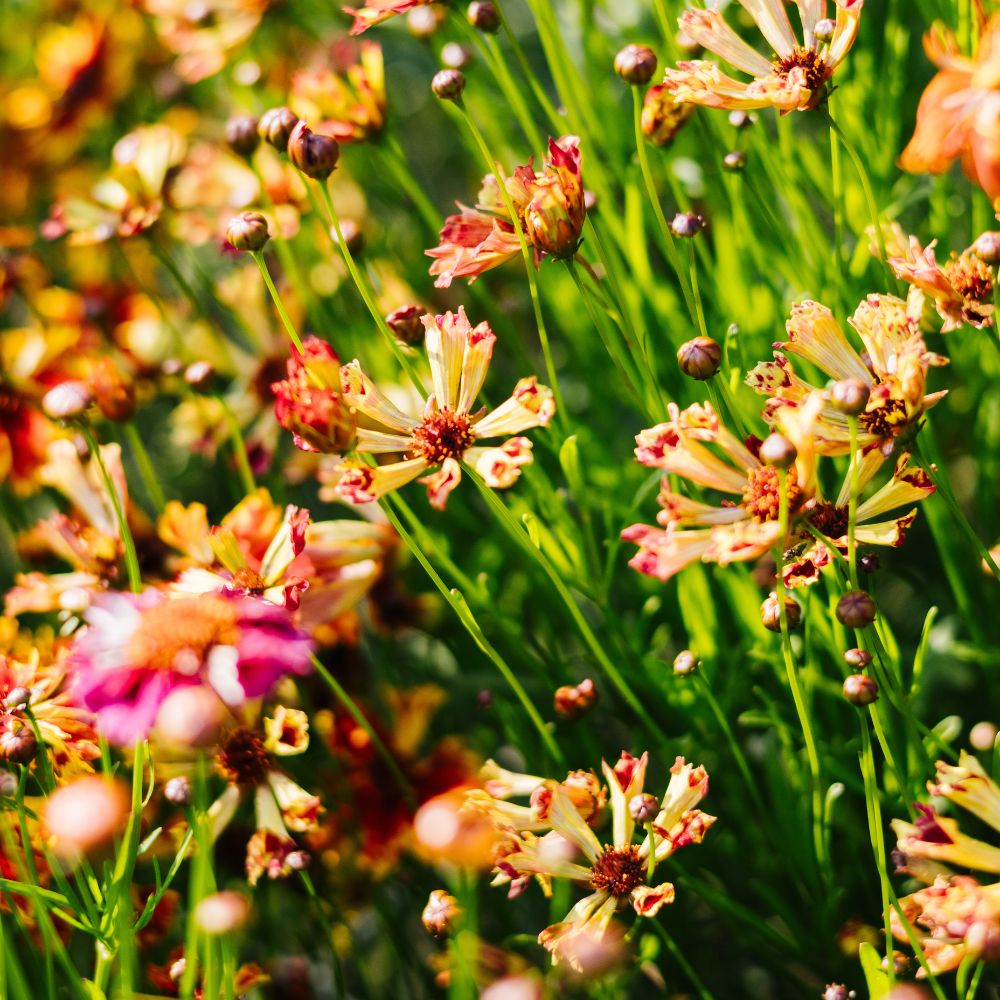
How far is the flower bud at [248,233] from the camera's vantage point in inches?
23.5

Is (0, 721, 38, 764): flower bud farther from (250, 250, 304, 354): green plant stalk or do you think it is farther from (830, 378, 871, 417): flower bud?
(830, 378, 871, 417): flower bud

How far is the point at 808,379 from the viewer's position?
26.9 inches

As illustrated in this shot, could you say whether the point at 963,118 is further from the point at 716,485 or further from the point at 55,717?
the point at 55,717

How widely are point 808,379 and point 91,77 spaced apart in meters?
0.93

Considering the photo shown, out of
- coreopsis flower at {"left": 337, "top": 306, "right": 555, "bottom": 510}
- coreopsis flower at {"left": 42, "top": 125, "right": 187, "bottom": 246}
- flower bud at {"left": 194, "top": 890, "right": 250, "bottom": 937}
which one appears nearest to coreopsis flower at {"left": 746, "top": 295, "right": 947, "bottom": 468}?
coreopsis flower at {"left": 337, "top": 306, "right": 555, "bottom": 510}

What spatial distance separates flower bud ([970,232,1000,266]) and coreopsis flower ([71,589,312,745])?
39 centimetres

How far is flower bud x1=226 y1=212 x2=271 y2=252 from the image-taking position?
0.60 metres

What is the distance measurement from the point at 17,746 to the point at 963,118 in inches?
21.9

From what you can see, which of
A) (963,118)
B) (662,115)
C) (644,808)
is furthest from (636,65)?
(644,808)

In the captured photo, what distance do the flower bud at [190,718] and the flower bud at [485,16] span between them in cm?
44

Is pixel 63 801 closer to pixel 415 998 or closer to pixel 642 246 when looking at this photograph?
pixel 415 998

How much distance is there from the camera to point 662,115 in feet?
2.19

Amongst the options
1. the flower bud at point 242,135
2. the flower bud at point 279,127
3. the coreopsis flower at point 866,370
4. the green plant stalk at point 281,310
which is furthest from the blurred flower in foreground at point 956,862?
the flower bud at point 242,135

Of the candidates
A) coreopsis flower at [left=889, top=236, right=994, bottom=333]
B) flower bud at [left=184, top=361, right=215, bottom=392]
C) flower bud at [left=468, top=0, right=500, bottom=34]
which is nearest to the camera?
coreopsis flower at [left=889, top=236, right=994, bottom=333]
